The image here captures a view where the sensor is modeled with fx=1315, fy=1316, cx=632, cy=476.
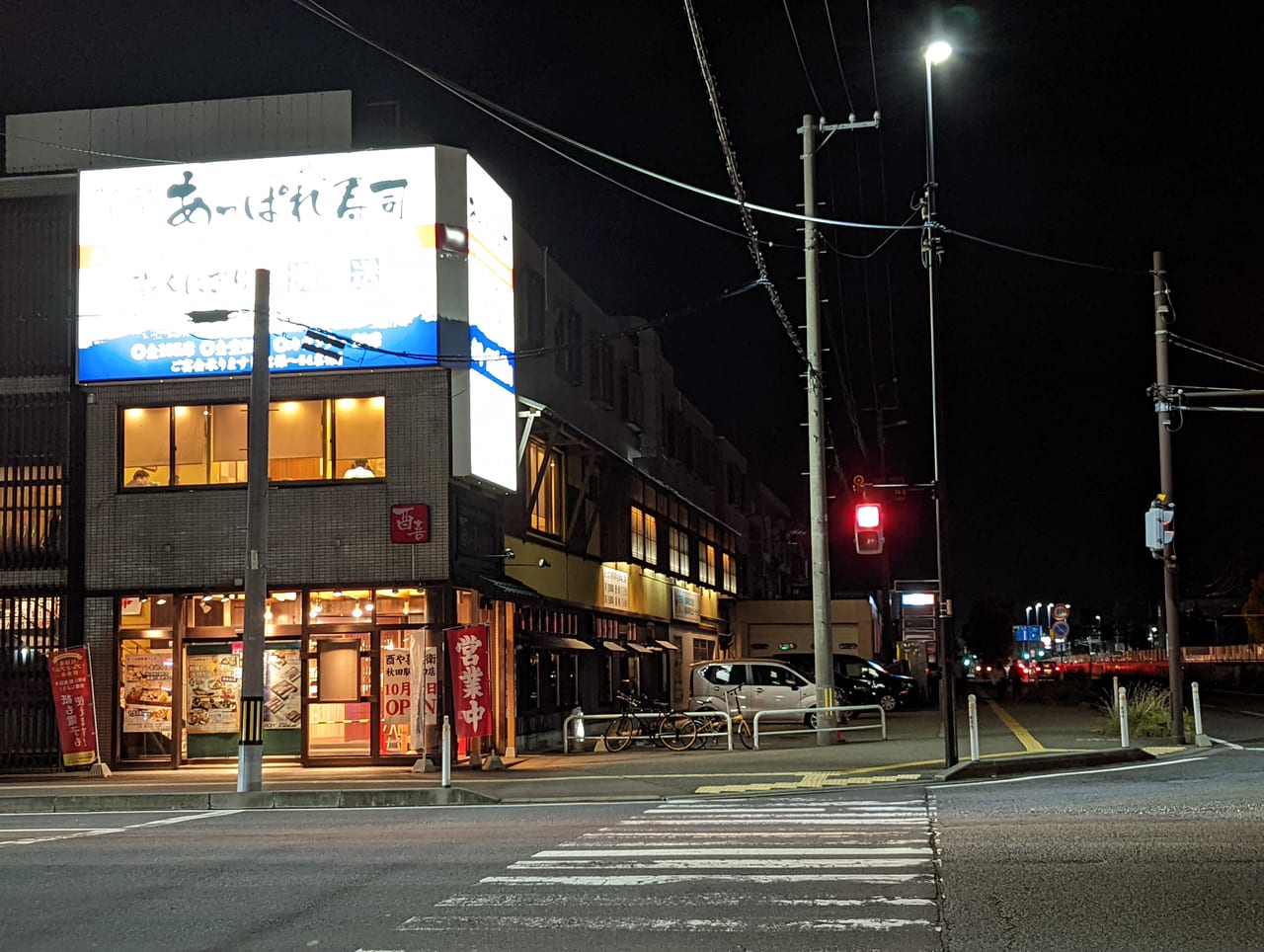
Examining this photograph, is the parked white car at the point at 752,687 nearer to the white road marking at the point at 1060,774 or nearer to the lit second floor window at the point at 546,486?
the lit second floor window at the point at 546,486

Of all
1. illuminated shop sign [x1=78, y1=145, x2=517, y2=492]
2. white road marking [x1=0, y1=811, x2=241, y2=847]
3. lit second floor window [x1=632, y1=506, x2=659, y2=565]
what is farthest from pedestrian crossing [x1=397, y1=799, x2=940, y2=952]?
lit second floor window [x1=632, y1=506, x2=659, y2=565]

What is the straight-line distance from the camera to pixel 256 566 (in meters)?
18.7

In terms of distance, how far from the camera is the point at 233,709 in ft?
78.8

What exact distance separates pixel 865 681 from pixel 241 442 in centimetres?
2208

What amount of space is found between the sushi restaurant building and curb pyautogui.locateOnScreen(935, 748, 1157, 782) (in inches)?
351

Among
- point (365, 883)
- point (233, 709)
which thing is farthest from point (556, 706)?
point (365, 883)

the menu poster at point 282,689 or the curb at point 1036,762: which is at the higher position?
the menu poster at point 282,689

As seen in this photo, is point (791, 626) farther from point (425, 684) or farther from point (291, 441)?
point (291, 441)

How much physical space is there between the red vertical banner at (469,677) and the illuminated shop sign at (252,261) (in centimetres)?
479

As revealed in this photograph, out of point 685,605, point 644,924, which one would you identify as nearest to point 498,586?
point 644,924

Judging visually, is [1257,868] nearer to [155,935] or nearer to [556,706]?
[155,935]

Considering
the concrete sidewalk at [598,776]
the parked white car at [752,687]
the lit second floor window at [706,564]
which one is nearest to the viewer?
the concrete sidewalk at [598,776]

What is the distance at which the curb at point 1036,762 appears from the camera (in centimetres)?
1869

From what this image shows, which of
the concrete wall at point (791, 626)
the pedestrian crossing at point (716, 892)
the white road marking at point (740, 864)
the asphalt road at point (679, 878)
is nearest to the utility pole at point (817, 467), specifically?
the asphalt road at point (679, 878)
